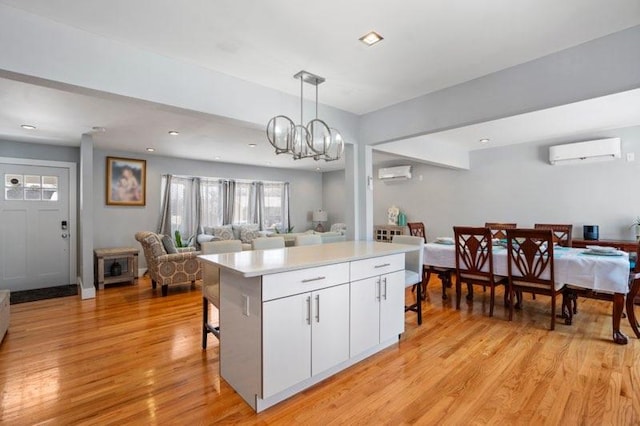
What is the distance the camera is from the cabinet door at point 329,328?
216 cm

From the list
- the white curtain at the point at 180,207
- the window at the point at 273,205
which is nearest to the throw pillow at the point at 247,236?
the white curtain at the point at 180,207

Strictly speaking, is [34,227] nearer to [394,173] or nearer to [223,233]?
[223,233]

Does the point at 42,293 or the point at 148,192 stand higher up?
the point at 148,192

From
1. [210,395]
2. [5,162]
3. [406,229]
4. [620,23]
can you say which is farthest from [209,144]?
[620,23]

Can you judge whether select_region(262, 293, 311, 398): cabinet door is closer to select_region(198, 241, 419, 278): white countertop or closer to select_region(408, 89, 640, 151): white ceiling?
select_region(198, 241, 419, 278): white countertop

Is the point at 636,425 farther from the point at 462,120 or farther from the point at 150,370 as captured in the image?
the point at 150,370

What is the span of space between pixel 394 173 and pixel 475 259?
3623 mm

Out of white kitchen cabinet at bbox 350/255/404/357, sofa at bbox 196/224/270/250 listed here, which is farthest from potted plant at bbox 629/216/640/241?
sofa at bbox 196/224/270/250

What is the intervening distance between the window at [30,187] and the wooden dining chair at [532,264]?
6.78 metres

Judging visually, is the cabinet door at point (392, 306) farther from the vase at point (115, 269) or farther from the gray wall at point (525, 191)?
the vase at point (115, 269)

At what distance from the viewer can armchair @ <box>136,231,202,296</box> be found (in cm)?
466

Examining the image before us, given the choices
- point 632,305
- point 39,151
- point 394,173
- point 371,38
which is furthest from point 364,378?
point 39,151

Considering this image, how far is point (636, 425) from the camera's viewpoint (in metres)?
1.79

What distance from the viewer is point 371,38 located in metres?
2.20
